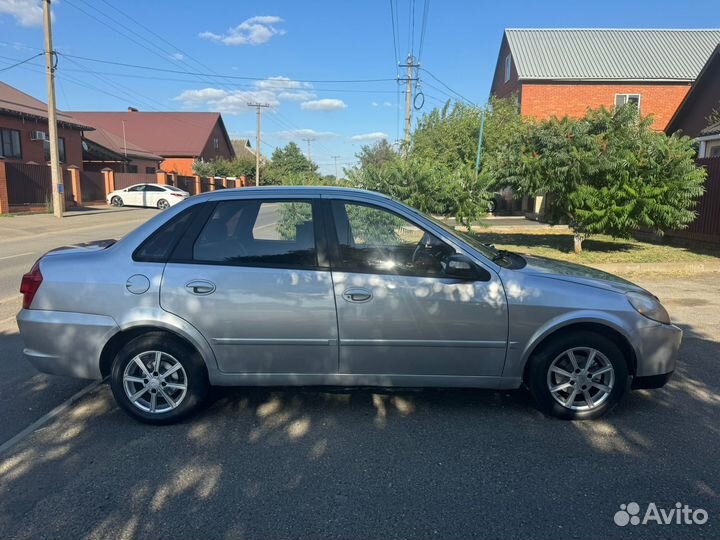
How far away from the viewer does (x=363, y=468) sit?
3305 millimetres

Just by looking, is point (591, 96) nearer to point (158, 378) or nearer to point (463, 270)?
point (463, 270)

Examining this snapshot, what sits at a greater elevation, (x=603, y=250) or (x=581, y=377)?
(x=603, y=250)

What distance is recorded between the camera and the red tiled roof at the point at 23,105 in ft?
91.5

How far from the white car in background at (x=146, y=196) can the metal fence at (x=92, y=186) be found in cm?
133

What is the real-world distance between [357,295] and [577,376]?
169cm

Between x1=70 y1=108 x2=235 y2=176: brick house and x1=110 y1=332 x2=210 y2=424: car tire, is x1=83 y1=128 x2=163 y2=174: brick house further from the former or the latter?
x1=110 y1=332 x2=210 y2=424: car tire

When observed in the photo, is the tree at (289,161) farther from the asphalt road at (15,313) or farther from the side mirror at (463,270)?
the side mirror at (463,270)

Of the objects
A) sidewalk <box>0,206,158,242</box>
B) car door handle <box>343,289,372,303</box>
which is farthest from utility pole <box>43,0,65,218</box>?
car door handle <box>343,289,372,303</box>

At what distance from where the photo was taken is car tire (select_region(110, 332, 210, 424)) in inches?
150

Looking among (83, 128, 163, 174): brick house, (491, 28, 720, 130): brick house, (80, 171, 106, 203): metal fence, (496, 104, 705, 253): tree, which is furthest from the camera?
(83, 128, 163, 174): brick house

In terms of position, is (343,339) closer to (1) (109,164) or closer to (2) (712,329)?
(2) (712,329)

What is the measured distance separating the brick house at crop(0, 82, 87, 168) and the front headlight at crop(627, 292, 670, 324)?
31.0 metres

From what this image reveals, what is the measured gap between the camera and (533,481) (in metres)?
3.17

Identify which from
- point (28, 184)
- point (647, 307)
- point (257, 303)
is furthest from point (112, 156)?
point (647, 307)
